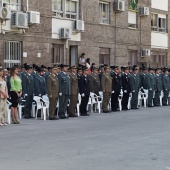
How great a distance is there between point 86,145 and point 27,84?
27.7ft

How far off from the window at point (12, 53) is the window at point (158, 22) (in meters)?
15.2

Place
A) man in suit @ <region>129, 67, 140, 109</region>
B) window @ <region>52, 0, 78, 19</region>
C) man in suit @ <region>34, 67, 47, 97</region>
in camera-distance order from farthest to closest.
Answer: window @ <region>52, 0, 78, 19</region> < man in suit @ <region>129, 67, 140, 109</region> < man in suit @ <region>34, 67, 47, 97</region>

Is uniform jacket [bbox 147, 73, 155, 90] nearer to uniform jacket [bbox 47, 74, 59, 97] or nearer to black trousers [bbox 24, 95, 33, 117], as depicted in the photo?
uniform jacket [bbox 47, 74, 59, 97]

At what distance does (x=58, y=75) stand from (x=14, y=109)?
322cm

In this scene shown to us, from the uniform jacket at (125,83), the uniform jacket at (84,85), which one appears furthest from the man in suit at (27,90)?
the uniform jacket at (125,83)

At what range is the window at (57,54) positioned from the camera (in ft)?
96.1

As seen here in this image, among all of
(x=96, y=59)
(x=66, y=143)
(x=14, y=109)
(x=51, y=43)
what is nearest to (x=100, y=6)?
(x=96, y=59)

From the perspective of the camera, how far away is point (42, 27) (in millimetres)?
28125

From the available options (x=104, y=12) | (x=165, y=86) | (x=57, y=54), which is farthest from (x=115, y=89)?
(x=104, y=12)

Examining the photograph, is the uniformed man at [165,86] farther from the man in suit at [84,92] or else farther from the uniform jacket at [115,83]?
the man in suit at [84,92]

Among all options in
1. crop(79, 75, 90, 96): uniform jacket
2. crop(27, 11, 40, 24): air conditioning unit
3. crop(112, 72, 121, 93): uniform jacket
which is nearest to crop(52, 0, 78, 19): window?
crop(27, 11, 40, 24): air conditioning unit

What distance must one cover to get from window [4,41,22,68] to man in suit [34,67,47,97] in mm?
4571

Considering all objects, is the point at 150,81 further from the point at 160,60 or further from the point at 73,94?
the point at 160,60

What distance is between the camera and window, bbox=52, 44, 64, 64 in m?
29.3
